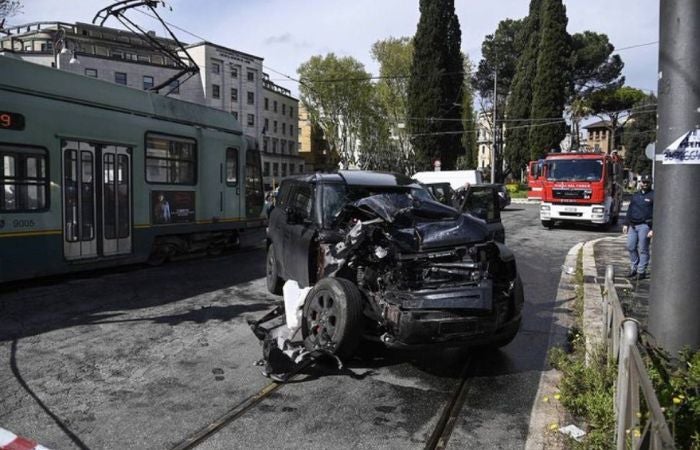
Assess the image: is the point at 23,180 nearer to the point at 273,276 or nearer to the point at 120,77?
the point at 273,276

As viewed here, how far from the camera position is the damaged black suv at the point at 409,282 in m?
4.55

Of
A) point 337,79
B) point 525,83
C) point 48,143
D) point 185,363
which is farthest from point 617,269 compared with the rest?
point 337,79

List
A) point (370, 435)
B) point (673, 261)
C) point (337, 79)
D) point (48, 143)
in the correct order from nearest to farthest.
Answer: point (370, 435) → point (673, 261) → point (48, 143) → point (337, 79)

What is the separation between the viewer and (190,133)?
11.6 meters

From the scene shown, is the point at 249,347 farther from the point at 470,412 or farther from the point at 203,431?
the point at 470,412

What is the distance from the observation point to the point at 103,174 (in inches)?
378

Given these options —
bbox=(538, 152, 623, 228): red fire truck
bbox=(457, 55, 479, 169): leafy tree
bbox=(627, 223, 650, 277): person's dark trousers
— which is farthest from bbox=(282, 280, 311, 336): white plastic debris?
bbox=(457, 55, 479, 169): leafy tree

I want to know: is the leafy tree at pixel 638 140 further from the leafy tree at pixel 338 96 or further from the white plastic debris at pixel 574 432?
the white plastic debris at pixel 574 432

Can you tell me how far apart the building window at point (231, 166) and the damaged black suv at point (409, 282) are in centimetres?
742

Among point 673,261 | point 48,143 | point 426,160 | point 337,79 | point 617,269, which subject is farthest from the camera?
point 337,79

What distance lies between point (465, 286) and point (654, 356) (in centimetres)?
153

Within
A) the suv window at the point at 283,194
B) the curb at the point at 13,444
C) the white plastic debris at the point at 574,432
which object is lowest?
the white plastic debris at the point at 574,432

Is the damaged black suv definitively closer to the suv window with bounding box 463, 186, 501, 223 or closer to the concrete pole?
the concrete pole

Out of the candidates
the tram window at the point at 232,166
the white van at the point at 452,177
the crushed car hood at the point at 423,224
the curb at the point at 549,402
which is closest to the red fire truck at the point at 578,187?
the white van at the point at 452,177
